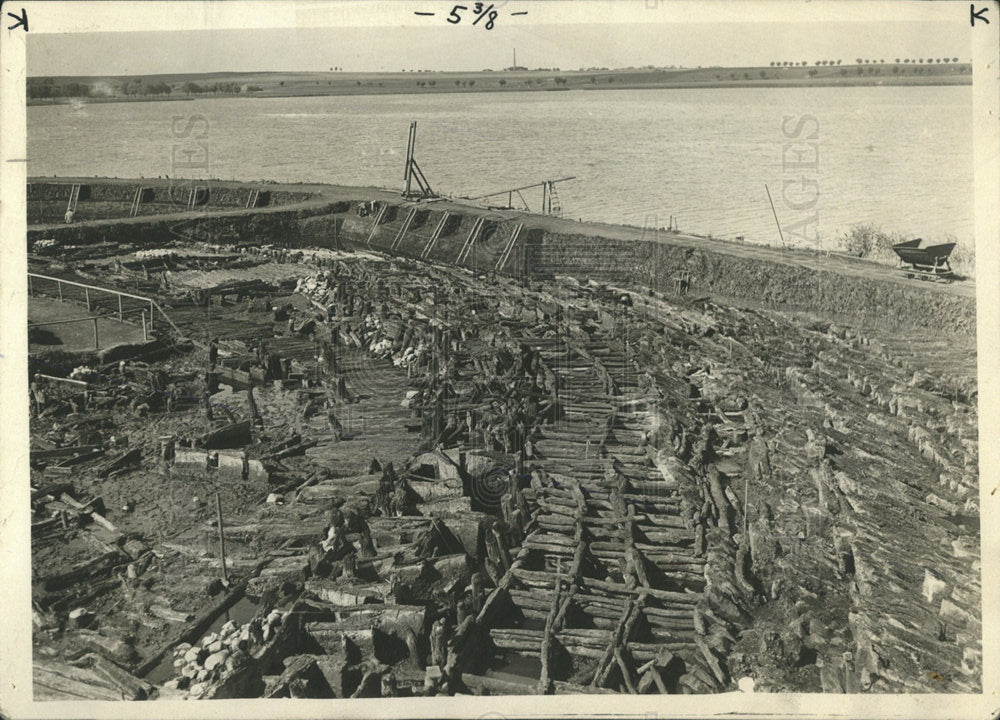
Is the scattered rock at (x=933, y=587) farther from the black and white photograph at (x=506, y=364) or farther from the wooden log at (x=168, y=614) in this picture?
the wooden log at (x=168, y=614)

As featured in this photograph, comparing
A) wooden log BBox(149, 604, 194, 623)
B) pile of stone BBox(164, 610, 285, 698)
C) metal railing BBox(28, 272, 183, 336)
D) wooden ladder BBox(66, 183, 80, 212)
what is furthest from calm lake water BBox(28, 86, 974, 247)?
pile of stone BBox(164, 610, 285, 698)

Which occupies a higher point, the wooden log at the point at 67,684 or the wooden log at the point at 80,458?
the wooden log at the point at 80,458

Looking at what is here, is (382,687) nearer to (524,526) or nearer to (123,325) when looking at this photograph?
(524,526)

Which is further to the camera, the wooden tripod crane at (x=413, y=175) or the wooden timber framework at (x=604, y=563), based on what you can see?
the wooden tripod crane at (x=413, y=175)

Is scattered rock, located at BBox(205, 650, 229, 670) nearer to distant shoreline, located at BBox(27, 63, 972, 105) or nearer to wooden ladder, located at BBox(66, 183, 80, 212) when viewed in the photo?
wooden ladder, located at BBox(66, 183, 80, 212)

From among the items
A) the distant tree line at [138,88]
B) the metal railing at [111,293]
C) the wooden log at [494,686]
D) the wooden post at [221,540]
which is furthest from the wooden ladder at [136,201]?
the wooden log at [494,686]
